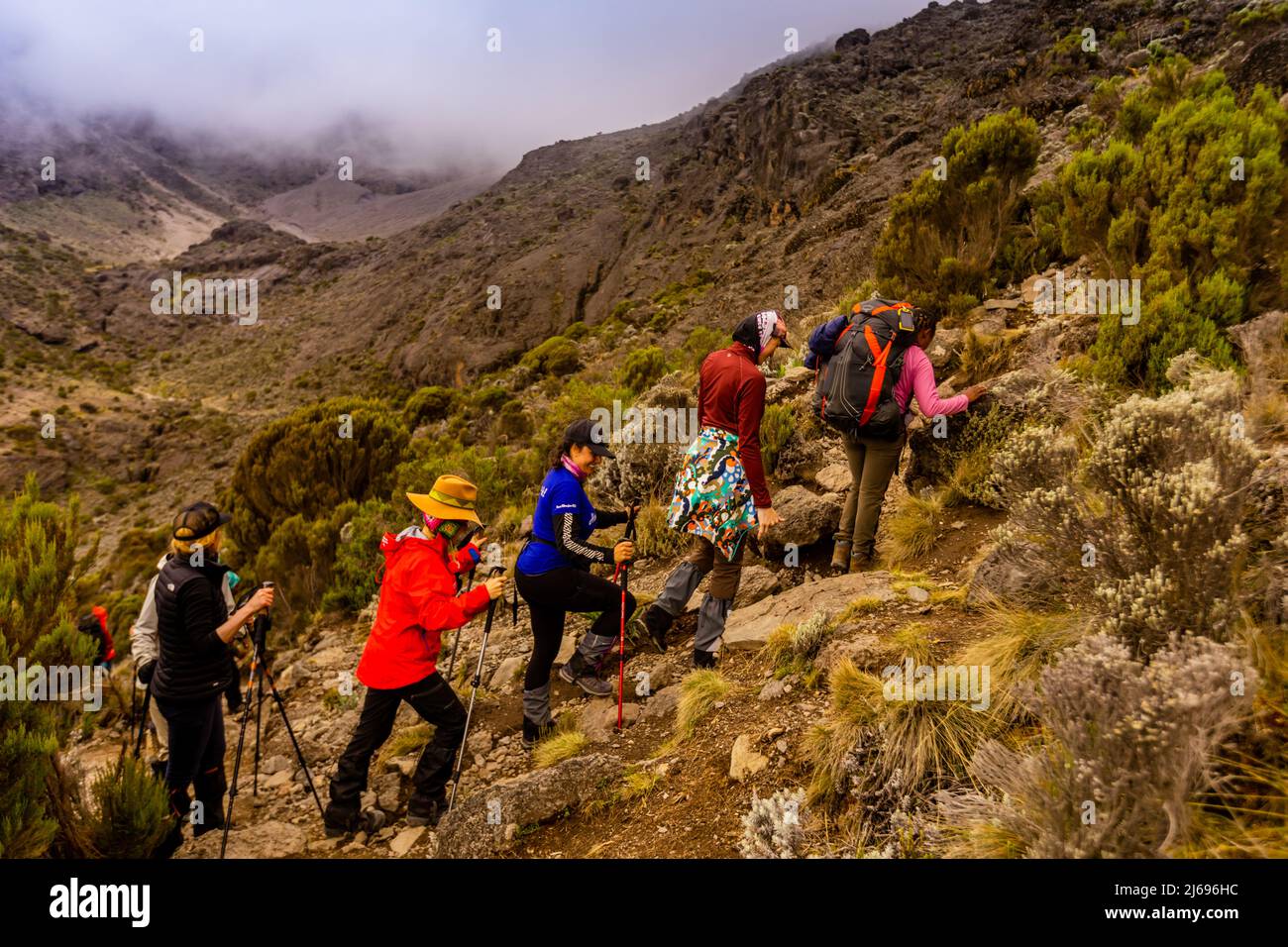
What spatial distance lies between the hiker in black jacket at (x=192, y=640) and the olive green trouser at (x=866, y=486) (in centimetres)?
374

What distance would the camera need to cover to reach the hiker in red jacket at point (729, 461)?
3605mm

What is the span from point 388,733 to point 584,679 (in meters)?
1.38

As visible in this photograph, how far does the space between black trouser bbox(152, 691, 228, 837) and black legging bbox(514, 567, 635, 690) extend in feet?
6.60

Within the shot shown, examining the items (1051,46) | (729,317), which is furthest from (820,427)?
(1051,46)

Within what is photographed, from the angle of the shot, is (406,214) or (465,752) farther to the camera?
(406,214)

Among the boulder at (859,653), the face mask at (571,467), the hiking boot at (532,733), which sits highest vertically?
the face mask at (571,467)

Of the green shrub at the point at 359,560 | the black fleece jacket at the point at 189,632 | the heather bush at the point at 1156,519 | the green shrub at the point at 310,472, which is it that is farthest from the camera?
the green shrub at the point at 310,472

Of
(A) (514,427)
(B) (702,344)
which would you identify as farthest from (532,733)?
(A) (514,427)

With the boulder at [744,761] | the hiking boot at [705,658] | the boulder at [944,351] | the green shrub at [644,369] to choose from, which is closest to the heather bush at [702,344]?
the green shrub at [644,369]

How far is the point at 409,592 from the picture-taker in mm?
3416

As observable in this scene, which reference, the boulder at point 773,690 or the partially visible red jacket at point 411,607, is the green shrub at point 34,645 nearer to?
the partially visible red jacket at point 411,607

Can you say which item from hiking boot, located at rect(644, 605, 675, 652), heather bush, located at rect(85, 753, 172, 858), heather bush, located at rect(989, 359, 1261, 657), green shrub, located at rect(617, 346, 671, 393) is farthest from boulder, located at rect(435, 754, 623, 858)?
green shrub, located at rect(617, 346, 671, 393)
